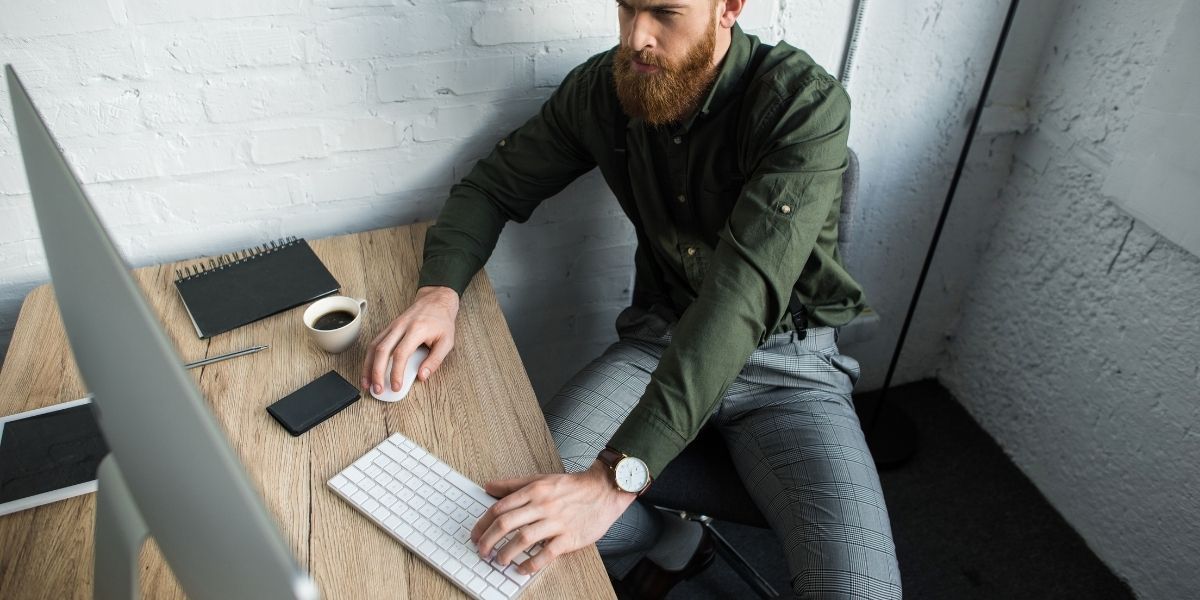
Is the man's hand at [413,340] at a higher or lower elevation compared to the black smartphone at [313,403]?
higher

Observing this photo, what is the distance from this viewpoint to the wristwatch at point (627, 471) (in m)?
1.01

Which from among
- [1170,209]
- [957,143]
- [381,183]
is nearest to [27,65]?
[381,183]

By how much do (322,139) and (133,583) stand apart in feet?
2.90

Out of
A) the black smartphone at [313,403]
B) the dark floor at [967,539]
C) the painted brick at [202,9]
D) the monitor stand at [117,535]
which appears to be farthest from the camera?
the dark floor at [967,539]

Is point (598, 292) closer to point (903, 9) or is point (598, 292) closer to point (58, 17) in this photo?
point (903, 9)

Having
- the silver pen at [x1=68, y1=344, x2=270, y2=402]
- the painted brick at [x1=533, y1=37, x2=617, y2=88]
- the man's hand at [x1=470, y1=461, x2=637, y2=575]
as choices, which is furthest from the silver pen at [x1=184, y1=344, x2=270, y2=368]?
the painted brick at [x1=533, y1=37, x2=617, y2=88]

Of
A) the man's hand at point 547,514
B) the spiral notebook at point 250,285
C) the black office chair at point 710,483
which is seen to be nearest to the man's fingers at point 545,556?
the man's hand at point 547,514

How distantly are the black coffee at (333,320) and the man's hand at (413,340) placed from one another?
0.06m

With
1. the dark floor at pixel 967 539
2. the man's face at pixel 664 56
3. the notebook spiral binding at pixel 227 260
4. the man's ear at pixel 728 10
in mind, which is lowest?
the dark floor at pixel 967 539

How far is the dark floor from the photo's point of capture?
1.72 metres

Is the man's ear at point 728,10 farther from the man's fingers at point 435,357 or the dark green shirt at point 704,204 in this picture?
the man's fingers at point 435,357

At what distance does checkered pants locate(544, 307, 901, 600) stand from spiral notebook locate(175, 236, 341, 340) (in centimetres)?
45

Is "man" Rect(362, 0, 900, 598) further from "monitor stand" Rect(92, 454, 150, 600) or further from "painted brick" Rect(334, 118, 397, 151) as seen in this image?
"monitor stand" Rect(92, 454, 150, 600)

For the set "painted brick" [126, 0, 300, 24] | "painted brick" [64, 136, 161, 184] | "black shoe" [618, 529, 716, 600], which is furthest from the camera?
"black shoe" [618, 529, 716, 600]
